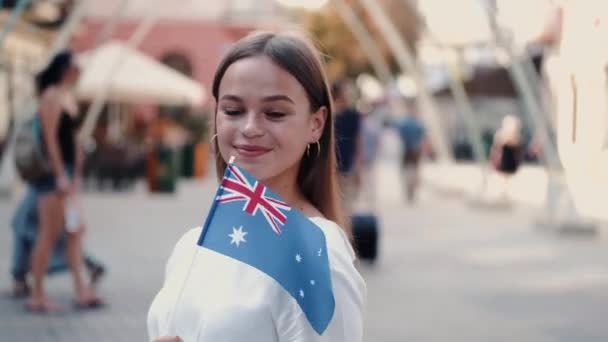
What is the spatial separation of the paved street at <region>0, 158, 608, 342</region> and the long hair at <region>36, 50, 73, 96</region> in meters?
1.60

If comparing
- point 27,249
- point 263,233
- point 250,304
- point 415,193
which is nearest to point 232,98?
point 263,233

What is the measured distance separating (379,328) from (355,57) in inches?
1334

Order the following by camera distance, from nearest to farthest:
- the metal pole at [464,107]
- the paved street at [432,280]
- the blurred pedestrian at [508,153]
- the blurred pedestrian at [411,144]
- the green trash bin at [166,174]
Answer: the paved street at [432,280], the blurred pedestrian at [411,144], the blurred pedestrian at [508,153], the metal pole at [464,107], the green trash bin at [166,174]

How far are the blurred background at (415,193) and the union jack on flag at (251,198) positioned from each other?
0.39 m

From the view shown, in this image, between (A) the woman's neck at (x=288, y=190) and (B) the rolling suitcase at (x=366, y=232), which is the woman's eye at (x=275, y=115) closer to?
(A) the woman's neck at (x=288, y=190)

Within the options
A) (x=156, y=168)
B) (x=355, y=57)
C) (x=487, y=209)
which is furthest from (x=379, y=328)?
(x=355, y=57)

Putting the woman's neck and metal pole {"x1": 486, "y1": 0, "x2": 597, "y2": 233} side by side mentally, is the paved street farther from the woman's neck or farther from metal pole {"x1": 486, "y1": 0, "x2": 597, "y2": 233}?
the woman's neck

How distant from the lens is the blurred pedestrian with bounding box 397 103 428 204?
1733cm

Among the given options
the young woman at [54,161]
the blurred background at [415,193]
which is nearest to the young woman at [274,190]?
the blurred background at [415,193]

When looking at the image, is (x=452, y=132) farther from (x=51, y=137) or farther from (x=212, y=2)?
(x=51, y=137)

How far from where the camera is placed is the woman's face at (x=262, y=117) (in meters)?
1.95

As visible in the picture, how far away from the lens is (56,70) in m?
6.86

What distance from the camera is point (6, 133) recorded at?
Answer: 77.7 ft

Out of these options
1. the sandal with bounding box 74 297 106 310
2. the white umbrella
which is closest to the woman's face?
the sandal with bounding box 74 297 106 310
